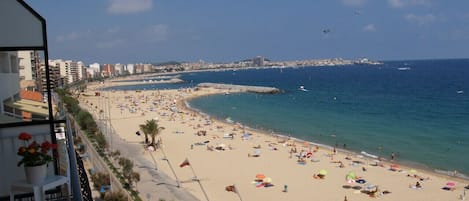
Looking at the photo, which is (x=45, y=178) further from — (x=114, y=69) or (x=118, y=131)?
(x=114, y=69)

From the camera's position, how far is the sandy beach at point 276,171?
19.8 m

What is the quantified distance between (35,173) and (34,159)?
140 mm

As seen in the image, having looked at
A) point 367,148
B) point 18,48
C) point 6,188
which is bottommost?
point 367,148

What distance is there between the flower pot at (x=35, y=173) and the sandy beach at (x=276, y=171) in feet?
50.6

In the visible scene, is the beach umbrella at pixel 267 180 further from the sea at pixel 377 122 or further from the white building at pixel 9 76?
the white building at pixel 9 76

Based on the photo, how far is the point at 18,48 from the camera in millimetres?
3465

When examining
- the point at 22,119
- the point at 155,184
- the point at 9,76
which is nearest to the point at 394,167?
the point at 155,184

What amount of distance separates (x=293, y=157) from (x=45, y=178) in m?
25.0

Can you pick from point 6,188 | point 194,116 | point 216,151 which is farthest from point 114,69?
point 6,188

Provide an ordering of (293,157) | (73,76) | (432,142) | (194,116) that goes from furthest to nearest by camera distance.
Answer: (73,76) → (194,116) → (432,142) → (293,157)

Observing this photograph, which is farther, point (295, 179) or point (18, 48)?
point (295, 179)

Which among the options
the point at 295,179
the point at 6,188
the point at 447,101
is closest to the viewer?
the point at 6,188

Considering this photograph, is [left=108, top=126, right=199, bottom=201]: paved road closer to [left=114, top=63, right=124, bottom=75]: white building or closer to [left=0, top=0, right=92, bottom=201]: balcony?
[left=0, top=0, right=92, bottom=201]: balcony

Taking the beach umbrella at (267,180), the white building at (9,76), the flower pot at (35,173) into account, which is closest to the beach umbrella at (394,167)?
the beach umbrella at (267,180)
